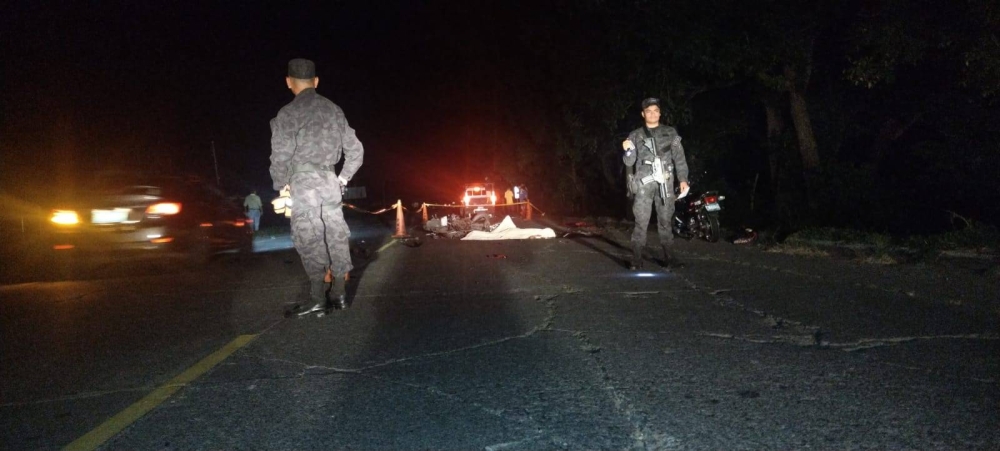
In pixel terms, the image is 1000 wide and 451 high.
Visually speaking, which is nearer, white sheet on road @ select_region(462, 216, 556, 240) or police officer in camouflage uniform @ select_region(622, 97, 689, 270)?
police officer in camouflage uniform @ select_region(622, 97, 689, 270)

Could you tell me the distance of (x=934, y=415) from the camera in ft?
11.4

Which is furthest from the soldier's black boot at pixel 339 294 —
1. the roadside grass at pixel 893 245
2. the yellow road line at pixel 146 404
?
the roadside grass at pixel 893 245

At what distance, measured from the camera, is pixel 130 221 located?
9.84 metres

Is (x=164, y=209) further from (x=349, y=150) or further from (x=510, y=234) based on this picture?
(x=510, y=234)

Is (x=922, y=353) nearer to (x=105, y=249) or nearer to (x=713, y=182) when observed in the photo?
(x=105, y=249)

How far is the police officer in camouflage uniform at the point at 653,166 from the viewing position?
8.55m

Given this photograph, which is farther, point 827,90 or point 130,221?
point 827,90

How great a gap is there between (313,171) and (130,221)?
507 centimetres

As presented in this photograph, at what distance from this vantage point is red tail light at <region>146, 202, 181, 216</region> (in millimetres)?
9953

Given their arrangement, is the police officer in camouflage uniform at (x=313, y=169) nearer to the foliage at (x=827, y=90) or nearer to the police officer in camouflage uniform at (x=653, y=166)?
the police officer in camouflage uniform at (x=653, y=166)

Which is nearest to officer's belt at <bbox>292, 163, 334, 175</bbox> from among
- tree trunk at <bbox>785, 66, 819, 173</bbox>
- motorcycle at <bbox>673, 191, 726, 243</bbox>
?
motorcycle at <bbox>673, 191, 726, 243</bbox>

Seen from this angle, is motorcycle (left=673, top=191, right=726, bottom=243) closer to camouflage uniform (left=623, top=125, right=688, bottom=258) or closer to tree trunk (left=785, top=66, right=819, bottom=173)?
tree trunk (left=785, top=66, right=819, bottom=173)

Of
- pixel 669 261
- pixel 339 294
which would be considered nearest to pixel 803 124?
pixel 669 261

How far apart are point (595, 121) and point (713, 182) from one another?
4.43m
